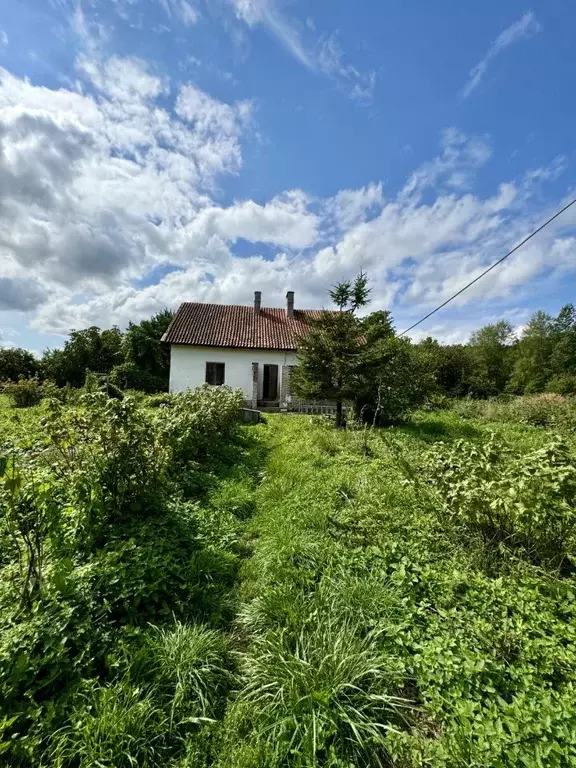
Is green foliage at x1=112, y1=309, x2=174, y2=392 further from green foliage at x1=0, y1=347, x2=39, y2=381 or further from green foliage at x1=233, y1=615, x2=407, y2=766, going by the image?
green foliage at x1=233, y1=615, x2=407, y2=766

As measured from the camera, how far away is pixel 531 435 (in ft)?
32.6

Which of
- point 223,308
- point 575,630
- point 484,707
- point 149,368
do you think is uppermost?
point 223,308

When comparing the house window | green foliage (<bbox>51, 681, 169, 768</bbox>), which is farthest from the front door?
green foliage (<bbox>51, 681, 169, 768</bbox>)

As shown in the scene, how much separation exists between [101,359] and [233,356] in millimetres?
12084

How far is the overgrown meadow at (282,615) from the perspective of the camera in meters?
1.81

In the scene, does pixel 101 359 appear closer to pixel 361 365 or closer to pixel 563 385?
pixel 361 365

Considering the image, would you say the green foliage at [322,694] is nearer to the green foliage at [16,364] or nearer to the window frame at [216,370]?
the window frame at [216,370]

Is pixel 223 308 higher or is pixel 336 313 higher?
pixel 223 308

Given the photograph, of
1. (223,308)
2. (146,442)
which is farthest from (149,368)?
(146,442)

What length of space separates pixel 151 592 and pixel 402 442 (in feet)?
21.7

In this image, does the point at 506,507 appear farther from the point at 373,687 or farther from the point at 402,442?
the point at 402,442

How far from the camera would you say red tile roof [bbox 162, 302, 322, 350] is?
1886 cm

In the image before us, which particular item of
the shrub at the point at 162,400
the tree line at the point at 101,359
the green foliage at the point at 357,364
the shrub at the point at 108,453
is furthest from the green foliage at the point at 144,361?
the shrub at the point at 108,453

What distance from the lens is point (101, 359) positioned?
25281 millimetres
